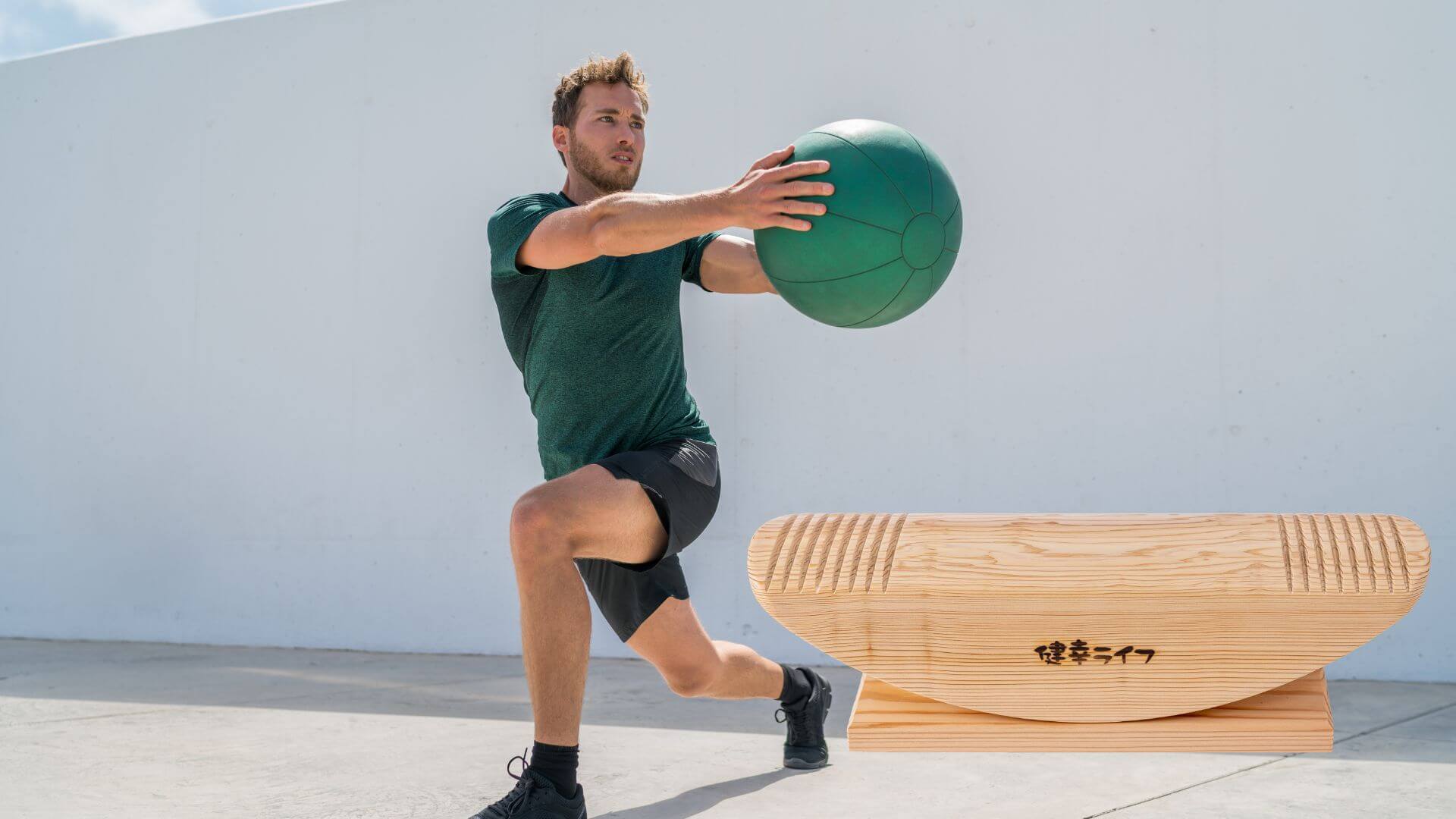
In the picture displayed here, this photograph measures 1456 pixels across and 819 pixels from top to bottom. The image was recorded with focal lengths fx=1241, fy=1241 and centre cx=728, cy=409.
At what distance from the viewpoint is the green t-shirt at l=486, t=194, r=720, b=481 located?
2.64 m

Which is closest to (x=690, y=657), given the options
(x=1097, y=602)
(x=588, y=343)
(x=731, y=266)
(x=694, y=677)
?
(x=694, y=677)

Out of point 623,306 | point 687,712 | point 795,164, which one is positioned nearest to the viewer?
point 795,164

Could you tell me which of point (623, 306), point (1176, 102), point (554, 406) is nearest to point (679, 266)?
point (623, 306)

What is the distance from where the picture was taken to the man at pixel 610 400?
2.30m

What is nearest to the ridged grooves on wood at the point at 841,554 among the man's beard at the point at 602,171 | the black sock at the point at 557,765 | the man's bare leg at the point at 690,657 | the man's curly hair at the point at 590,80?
the black sock at the point at 557,765

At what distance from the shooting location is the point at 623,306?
Result: 2674 millimetres

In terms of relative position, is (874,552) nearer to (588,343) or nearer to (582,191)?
(588,343)

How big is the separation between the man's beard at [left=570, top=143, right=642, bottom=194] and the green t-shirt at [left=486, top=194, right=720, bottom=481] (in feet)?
0.37

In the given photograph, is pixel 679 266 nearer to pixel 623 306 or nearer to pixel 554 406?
pixel 623 306

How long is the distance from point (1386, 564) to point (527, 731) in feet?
8.78

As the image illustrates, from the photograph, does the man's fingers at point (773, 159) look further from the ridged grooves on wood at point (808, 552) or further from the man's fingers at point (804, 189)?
the ridged grooves on wood at point (808, 552)

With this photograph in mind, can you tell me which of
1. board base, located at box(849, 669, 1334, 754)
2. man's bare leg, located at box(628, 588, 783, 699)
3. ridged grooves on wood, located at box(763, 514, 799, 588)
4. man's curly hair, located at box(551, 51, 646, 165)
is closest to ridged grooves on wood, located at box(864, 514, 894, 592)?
ridged grooves on wood, located at box(763, 514, 799, 588)

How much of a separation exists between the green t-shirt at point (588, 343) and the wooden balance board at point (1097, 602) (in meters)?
0.90

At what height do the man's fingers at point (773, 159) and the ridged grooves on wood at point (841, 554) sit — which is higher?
the man's fingers at point (773, 159)
